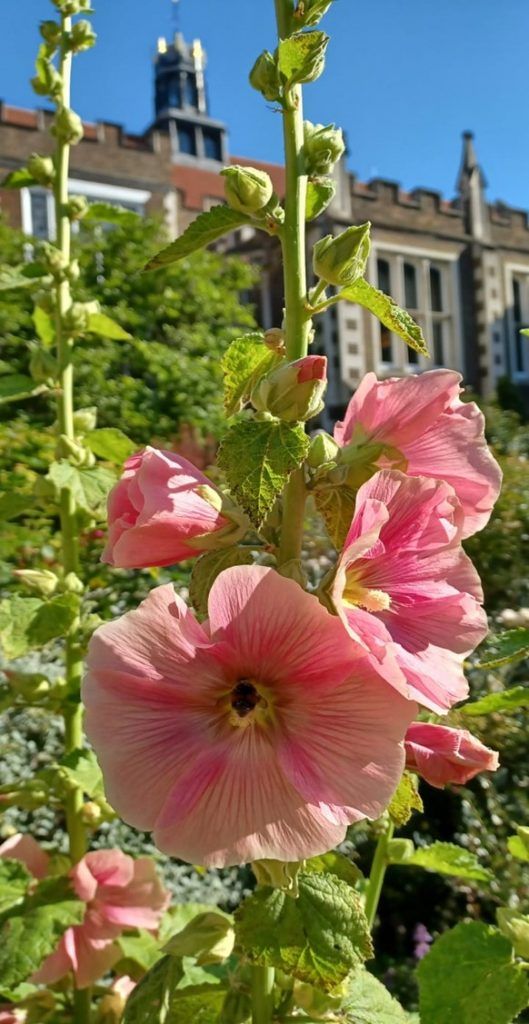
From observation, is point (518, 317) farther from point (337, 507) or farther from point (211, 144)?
point (337, 507)

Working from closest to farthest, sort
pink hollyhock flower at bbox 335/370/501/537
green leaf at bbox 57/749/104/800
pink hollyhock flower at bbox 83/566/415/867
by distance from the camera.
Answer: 1. pink hollyhock flower at bbox 83/566/415/867
2. pink hollyhock flower at bbox 335/370/501/537
3. green leaf at bbox 57/749/104/800

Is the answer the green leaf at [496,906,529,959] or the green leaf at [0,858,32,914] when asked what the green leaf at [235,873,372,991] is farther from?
the green leaf at [0,858,32,914]

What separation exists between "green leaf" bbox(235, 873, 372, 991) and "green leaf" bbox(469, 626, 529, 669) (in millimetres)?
206

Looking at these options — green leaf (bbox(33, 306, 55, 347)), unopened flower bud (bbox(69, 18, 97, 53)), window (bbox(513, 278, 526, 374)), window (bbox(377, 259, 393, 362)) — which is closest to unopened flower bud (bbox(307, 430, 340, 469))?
green leaf (bbox(33, 306, 55, 347))

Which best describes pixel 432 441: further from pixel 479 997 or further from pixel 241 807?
pixel 479 997

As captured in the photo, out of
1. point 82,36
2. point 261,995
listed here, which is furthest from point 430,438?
point 82,36

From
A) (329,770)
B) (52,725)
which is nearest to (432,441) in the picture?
(329,770)

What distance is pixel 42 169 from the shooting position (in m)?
1.35

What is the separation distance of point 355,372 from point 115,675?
42.9 feet

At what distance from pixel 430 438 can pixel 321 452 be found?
84 millimetres

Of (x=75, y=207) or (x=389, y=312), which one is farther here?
(x=75, y=207)

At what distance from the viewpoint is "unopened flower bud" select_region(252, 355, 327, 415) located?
576 mm

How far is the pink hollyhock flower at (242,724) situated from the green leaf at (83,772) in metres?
0.59

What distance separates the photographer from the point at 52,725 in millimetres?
2871
